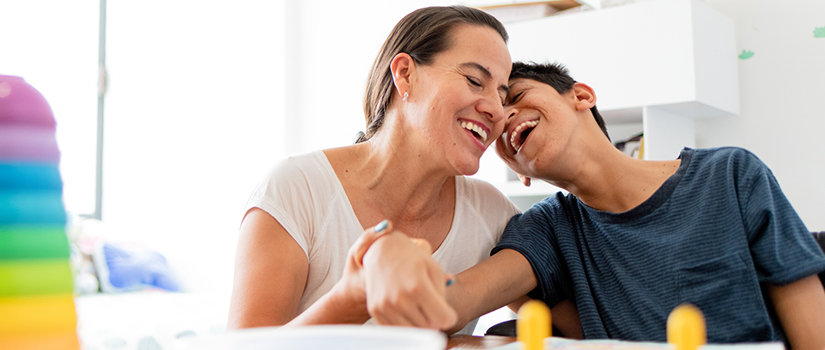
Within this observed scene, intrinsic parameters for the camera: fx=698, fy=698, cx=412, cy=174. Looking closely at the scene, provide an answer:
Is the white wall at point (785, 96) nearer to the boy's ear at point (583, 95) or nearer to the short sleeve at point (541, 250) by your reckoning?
the boy's ear at point (583, 95)

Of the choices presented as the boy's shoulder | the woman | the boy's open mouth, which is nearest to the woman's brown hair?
the woman

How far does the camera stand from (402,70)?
1.35 metres

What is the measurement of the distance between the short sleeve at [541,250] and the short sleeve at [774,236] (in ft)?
1.01

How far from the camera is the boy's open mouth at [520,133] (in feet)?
4.21

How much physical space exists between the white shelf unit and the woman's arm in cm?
141

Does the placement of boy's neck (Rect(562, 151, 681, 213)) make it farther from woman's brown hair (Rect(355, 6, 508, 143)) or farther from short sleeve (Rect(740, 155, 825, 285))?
woman's brown hair (Rect(355, 6, 508, 143))

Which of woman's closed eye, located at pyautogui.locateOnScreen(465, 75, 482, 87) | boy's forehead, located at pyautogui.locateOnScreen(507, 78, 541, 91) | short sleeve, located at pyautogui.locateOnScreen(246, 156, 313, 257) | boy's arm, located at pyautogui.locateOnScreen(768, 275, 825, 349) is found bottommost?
boy's arm, located at pyautogui.locateOnScreen(768, 275, 825, 349)

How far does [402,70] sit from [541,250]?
435mm

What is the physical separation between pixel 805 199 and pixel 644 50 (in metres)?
0.73

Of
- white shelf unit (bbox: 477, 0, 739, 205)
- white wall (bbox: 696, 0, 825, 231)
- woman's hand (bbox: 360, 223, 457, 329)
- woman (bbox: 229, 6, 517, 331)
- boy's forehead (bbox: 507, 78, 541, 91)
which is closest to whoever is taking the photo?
woman's hand (bbox: 360, 223, 457, 329)

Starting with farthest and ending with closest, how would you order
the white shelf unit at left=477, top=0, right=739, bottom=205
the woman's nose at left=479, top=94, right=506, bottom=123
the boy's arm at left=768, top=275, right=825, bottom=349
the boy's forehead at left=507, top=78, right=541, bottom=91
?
the white shelf unit at left=477, top=0, right=739, bottom=205 → the boy's forehead at left=507, top=78, right=541, bottom=91 → the woman's nose at left=479, top=94, right=506, bottom=123 → the boy's arm at left=768, top=275, right=825, bottom=349

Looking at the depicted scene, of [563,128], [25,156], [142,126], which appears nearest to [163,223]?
[142,126]

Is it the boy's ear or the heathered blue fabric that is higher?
the boy's ear

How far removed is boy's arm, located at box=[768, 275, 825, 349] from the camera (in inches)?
38.1
